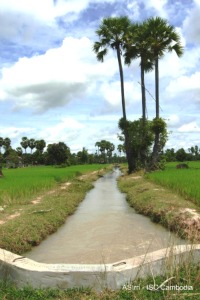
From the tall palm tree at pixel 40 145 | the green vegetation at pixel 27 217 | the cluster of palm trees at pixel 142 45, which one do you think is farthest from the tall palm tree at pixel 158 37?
the tall palm tree at pixel 40 145

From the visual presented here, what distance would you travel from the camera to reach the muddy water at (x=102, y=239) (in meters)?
7.51

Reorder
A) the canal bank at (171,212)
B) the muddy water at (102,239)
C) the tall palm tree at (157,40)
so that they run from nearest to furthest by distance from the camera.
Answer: the muddy water at (102,239) < the canal bank at (171,212) < the tall palm tree at (157,40)

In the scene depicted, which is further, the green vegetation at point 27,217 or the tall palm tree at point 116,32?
the tall palm tree at point 116,32

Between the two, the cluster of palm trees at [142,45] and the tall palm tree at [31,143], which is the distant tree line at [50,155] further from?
the cluster of palm trees at [142,45]

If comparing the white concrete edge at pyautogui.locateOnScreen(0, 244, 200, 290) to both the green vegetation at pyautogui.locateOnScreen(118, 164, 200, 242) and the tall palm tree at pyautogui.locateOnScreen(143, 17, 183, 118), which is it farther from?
the tall palm tree at pyautogui.locateOnScreen(143, 17, 183, 118)

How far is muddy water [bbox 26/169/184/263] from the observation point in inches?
296

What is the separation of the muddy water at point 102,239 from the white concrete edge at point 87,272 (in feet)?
1.44

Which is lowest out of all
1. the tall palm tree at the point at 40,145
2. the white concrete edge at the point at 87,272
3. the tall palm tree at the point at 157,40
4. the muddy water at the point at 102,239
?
the muddy water at the point at 102,239

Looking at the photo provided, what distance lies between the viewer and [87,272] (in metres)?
4.95

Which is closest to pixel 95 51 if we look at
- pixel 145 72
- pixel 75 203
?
pixel 145 72

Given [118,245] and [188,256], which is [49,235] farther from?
[188,256]

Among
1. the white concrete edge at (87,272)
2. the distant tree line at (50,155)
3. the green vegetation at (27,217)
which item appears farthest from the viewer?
the distant tree line at (50,155)

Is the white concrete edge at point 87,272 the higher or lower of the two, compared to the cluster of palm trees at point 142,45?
lower

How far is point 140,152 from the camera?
1224 inches
